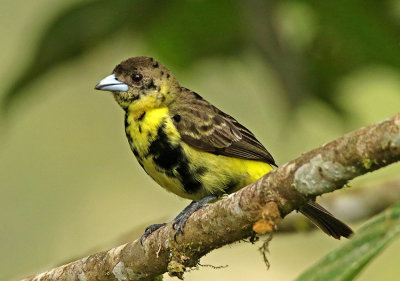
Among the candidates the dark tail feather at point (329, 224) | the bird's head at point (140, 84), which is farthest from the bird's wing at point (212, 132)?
the dark tail feather at point (329, 224)

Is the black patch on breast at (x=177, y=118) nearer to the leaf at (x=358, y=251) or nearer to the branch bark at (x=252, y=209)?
the branch bark at (x=252, y=209)

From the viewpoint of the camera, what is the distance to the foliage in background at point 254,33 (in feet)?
11.0

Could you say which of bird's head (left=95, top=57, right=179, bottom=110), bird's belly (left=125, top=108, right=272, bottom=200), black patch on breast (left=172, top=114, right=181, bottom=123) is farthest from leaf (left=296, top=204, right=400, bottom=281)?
bird's head (left=95, top=57, right=179, bottom=110)

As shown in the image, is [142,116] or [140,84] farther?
[140,84]

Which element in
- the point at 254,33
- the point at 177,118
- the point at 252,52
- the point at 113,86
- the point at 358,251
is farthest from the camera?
the point at 113,86

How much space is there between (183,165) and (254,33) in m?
0.83

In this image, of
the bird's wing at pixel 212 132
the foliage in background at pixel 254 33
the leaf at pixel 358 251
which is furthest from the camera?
the bird's wing at pixel 212 132

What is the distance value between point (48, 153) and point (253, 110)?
2525 millimetres

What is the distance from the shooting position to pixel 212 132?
4.09 metres

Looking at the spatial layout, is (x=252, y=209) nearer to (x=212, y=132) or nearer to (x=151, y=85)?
(x=212, y=132)

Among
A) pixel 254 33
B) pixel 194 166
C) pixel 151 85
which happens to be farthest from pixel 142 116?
pixel 254 33

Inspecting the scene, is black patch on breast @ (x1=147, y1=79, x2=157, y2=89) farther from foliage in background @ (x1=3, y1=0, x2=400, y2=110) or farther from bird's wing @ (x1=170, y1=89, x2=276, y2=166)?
foliage in background @ (x1=3, y1=0, x2=400, y2=110)

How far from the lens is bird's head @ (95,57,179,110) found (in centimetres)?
425

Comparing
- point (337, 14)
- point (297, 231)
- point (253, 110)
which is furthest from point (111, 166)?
point (337, 14)
